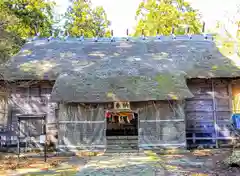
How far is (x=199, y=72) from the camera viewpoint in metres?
15.1

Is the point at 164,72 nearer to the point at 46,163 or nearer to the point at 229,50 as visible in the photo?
the point at 229,50

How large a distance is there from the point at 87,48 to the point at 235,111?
1025 centimetres

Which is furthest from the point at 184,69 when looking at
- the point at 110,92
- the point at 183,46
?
the point at 110,92

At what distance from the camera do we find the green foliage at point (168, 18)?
3228 centimetres

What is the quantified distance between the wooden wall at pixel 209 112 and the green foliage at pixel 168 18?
57.1 ft

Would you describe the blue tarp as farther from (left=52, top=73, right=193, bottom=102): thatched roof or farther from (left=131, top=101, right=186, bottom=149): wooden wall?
(left=131, top=101, right=186, bottom=149): wooden wall

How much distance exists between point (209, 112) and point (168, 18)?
19737mm

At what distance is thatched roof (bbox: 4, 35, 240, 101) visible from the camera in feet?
46.9

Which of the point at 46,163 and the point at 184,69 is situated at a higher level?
the point at 184,69

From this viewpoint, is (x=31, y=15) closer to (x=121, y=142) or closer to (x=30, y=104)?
(x=30, y=104)

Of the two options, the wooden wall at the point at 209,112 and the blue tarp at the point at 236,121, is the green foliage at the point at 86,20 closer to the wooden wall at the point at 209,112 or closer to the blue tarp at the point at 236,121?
the wooden wall at the point at 209,112

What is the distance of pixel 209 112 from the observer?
50.1ft

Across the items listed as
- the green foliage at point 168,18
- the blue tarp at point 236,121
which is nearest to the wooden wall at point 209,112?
the blue tarp at point 236,121

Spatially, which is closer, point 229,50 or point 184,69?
point 184,69
